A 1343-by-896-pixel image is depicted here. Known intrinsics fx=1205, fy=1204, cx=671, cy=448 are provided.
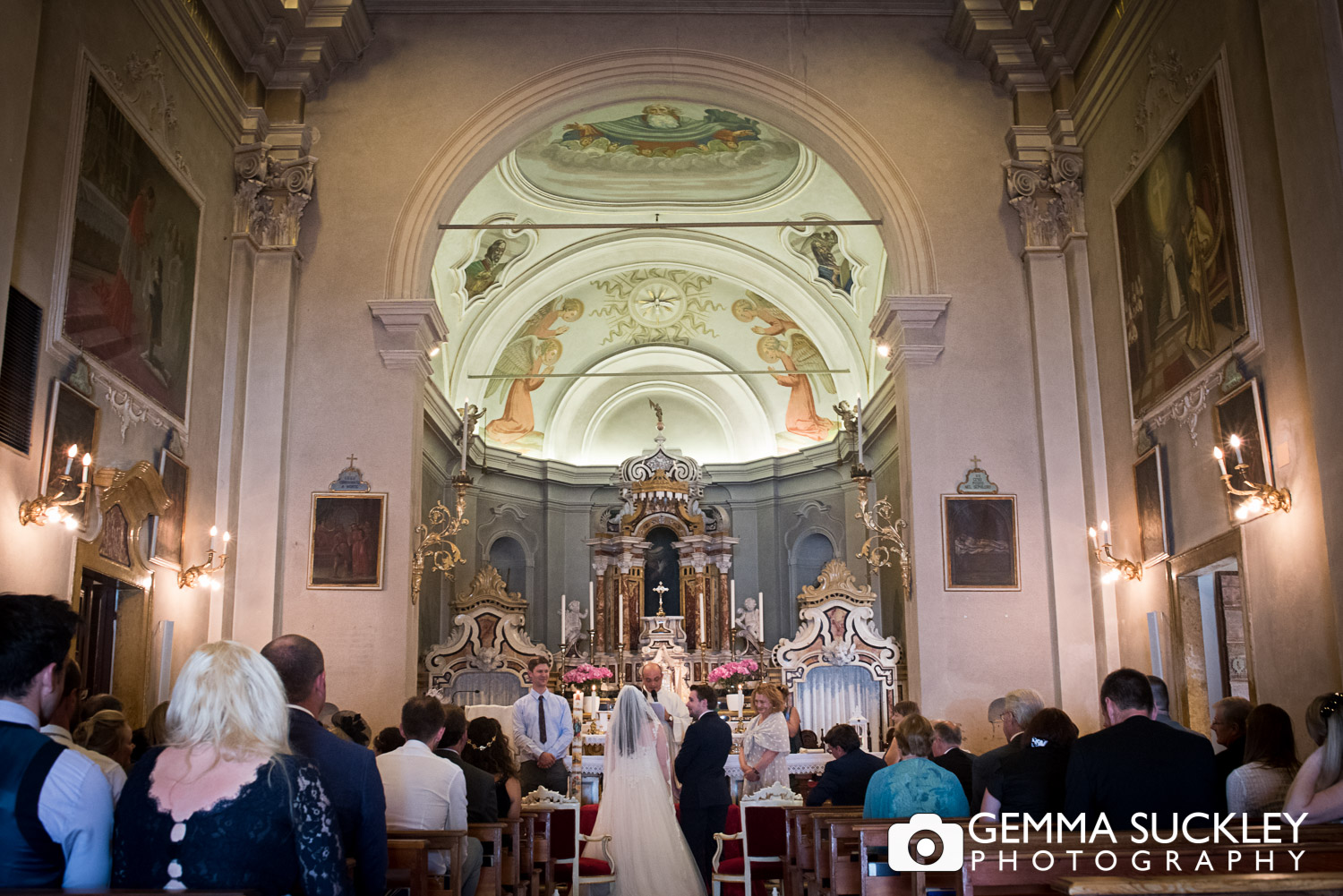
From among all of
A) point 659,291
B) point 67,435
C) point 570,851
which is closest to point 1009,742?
point 570,851

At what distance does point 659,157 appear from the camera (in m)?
16.5

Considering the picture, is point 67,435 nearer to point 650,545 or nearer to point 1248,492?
point 1248,492

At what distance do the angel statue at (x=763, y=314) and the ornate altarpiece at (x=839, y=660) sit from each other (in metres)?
7.11

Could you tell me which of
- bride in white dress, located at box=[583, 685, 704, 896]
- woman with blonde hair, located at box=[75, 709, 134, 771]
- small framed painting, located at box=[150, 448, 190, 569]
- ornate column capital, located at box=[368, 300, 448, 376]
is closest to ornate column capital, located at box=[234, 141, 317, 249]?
ornate column capital, located at box=[368, 300, 448, 376]

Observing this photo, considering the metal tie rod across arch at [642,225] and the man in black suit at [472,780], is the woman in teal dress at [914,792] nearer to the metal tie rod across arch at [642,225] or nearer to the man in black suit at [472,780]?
the man in black suit at [472,780]

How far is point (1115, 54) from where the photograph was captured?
32.8 ft

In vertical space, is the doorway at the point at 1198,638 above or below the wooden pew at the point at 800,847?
above

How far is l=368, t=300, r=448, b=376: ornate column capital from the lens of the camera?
10.8 m

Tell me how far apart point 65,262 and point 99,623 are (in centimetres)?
245

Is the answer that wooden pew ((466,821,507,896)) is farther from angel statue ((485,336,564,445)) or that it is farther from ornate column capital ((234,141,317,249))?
angel statue ((485,336,564,445))

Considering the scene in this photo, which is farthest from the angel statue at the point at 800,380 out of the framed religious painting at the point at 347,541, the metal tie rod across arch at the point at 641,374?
the framed religious painting at the point at 347,541

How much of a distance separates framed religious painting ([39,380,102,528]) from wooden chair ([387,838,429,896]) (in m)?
3.96

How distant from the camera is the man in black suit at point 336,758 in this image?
3428mm

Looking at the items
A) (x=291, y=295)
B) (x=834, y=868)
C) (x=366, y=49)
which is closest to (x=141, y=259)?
(x=291, y=295)
